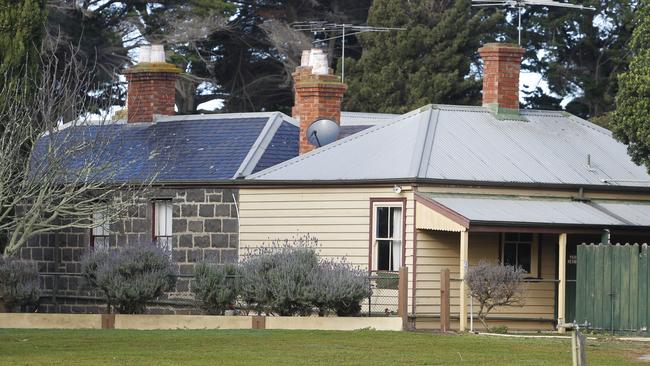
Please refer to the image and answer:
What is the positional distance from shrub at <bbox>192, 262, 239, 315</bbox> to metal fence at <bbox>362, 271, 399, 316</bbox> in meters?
2.50

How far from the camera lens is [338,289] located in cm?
2702

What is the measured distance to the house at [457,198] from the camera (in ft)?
95.1

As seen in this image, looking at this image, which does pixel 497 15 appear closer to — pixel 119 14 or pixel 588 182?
pixel 119 14

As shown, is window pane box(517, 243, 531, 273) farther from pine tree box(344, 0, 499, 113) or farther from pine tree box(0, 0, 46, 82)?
pine tree box(344, 0, 499, 113)

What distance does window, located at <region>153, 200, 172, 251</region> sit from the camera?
32406 millimetres

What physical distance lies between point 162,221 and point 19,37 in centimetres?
539

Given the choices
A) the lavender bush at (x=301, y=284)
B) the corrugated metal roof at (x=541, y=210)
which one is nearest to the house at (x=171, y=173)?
the lavender bush at (x=301, y=284)

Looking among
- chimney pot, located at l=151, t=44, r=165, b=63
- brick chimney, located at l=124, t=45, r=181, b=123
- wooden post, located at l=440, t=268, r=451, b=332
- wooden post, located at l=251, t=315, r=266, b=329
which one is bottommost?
wooden post, located at l=251, t=315, r=266, b=329

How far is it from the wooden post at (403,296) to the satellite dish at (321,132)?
5.14 m

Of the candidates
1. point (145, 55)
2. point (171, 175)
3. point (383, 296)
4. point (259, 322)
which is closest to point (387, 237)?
point (383, 296)

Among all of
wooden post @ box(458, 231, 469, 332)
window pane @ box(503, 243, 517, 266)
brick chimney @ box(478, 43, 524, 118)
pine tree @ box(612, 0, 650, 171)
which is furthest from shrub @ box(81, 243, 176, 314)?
pine tree @ box(612, 0, 650, 171)

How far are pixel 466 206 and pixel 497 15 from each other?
24.1 metres

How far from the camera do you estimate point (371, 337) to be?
975 inches

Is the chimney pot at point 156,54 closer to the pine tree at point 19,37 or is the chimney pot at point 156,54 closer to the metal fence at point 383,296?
the pine tree at point 19,37
